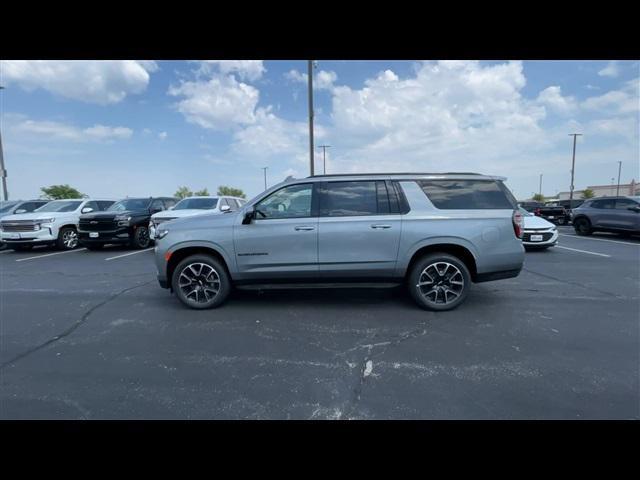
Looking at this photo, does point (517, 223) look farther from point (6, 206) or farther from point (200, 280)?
point (6, 206)

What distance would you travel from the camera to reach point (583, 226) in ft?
42.9

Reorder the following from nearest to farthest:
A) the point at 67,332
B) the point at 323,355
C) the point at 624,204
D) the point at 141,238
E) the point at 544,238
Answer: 1. the point at 323,355
2. the point at 67,332
3. the point at 544,238
4. the point at 141,238
5. the point at 624,204

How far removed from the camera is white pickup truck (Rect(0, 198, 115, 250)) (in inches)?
375

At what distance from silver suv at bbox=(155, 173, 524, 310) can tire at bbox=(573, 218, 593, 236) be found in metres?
12.4

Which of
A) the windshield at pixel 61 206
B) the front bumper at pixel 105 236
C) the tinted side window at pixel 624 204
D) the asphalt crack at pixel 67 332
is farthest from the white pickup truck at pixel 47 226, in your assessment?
the tinted side window at pixel 624 204

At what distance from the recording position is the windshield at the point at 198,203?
31.9 ft

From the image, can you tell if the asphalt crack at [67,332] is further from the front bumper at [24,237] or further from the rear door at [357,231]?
the front bumper at [24,237]

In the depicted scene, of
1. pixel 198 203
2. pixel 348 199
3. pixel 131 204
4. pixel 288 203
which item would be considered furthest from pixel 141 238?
pixel 348 199

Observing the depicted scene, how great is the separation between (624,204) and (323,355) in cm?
1524

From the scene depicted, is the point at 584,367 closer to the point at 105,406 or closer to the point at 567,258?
the point at 105,406

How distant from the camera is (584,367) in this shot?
2.75 metres

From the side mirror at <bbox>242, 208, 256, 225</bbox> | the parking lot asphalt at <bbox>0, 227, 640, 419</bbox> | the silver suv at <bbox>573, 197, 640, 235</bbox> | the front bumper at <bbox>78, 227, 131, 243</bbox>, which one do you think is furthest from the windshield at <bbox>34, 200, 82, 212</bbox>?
the silver suv at <bbox>573, 197, 640, 235</bbox>
